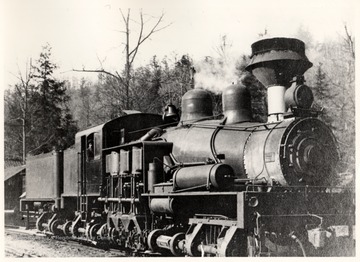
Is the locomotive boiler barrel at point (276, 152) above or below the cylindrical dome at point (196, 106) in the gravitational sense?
below

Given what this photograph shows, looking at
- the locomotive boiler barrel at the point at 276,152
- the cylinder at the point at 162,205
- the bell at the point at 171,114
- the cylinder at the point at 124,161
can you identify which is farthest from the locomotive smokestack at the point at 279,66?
the bell at the point at 171,114

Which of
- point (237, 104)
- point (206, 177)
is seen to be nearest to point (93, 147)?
point (237, 104)

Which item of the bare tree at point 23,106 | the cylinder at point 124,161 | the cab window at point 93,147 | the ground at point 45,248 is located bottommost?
the ground at point 45,248

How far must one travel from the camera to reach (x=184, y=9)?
7773 mm

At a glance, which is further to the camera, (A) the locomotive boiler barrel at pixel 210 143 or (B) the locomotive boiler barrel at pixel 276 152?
(A) the locomotive boiler barrel at pixel 210 143

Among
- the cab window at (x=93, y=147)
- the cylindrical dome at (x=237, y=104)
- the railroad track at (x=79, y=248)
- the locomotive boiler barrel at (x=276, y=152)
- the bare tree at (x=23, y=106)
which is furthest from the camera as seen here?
the bare tree at (x=23, y=106)

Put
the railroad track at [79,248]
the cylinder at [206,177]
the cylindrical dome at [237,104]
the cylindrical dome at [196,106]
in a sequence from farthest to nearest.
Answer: the railroad track at [79,248]
the cylindrical dome at [196,106]
the cylindrical dome at [237,104]
the cylinder at [206,177]

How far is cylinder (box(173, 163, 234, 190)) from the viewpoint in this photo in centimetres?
675

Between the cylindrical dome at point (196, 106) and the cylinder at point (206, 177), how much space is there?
182 cm

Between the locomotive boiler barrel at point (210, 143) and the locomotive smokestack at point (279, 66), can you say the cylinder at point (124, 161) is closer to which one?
the locomotive boiler barrel at point (210, 143)

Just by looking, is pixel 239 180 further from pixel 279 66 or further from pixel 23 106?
pixel 23 106

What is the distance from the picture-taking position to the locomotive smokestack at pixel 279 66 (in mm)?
7480

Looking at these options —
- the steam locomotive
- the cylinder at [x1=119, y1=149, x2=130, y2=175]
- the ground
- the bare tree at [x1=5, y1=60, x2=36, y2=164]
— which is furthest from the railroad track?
the bare tree at [x1=5, y1=60, x2=36, y2=164]
